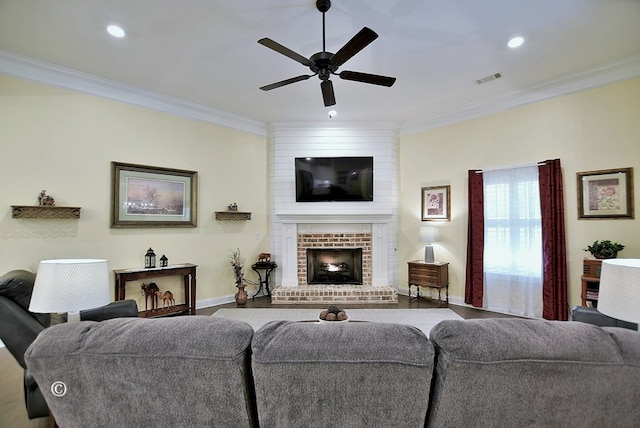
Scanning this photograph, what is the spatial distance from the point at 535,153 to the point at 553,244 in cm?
124

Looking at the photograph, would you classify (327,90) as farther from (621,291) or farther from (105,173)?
(105,173)

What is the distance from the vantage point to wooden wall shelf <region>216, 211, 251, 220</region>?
4879 mm

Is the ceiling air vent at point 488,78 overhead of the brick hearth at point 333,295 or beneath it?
overhead

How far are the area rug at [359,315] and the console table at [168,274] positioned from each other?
430mm

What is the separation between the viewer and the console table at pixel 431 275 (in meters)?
4.69

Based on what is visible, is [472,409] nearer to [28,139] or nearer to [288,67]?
[288,67]

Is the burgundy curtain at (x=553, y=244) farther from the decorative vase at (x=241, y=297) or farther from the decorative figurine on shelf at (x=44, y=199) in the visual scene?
the decorative figurine on shelf at (x=44, y=199)

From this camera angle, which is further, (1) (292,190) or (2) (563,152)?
(1) (292,190)

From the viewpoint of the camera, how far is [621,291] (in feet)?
4.39

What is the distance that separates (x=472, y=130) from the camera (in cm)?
467

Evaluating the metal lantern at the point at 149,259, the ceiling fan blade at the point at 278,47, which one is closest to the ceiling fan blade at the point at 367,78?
the ceiling fan blade at the point at 278,47

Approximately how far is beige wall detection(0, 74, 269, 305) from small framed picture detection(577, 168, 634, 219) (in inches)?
186

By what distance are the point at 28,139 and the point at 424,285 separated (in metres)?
5.53

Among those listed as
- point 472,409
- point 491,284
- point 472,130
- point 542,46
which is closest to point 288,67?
point 542,46
